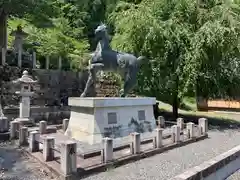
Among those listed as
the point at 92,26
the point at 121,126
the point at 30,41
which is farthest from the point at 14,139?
the point at 92,26

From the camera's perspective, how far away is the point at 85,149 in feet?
25.1

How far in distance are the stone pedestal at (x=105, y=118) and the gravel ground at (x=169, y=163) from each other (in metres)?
1.58

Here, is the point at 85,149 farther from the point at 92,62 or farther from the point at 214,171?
the point at 214,171

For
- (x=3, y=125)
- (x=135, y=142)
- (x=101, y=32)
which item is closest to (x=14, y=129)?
(x=3, y=125)

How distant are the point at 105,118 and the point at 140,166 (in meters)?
2.18

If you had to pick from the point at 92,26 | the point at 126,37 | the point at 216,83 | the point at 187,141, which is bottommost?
the point at 187,141

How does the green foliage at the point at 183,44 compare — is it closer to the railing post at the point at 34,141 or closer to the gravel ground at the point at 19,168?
the railing post at the point at 34,141

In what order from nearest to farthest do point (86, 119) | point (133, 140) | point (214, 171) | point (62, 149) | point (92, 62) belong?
point (214, 171) → point (62, 149) → point (133, 140) → point (86, 119) → point (92, 62)

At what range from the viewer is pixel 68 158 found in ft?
19.1

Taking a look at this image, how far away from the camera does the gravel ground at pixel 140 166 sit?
240 inches

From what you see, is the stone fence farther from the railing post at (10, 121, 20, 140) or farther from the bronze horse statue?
the bronze horse statue

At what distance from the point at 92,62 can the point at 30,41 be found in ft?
42.9

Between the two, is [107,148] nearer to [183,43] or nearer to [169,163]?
[169,163]

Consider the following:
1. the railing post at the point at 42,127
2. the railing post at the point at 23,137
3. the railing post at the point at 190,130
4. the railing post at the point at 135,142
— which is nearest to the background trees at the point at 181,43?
the railing post at the point at 190,130
